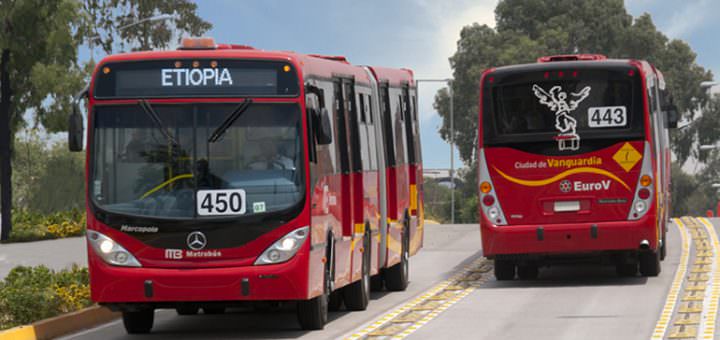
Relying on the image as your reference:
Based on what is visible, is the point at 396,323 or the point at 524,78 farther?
the point at 524,78

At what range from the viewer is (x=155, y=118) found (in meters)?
15.2

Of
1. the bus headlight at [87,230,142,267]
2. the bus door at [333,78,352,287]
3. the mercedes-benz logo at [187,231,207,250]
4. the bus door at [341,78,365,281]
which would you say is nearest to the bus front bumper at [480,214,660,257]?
the bus door at [341,78,365,281]

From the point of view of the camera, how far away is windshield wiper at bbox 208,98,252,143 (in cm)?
1509

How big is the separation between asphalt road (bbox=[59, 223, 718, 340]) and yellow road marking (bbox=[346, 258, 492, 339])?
0.12 feet

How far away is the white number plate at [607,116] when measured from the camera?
69.6 feet

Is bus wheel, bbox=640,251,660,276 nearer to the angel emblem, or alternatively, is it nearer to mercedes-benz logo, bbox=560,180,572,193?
mercedes-benz logo, bbox=560,180,572,193

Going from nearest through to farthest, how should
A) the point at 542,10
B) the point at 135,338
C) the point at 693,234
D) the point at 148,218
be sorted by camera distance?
1. the point at 148,218
2. the point at 135,338
3. the point at 693,234
4. the point at 542,10

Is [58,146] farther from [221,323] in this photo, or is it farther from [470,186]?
[221,323]

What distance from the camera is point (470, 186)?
8869 centimetres

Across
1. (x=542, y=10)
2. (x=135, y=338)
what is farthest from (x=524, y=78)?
(x=542, y=10)

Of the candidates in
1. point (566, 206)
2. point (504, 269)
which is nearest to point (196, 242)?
point (566, 206)

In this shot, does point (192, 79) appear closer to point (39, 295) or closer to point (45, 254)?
point (39, 295)

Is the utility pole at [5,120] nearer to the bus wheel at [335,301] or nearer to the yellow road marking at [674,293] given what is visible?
the yellow road marking at [674,293]

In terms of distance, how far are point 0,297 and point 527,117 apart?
821 centimetres
